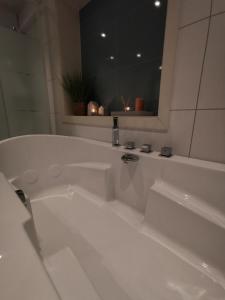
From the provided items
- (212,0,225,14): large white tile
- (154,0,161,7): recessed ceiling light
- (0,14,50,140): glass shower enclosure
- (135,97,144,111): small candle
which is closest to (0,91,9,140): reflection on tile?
(0,14,50,140): glass shower enclosure

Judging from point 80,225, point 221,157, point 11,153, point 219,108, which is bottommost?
point 80,225

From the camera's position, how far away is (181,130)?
2.54 ft

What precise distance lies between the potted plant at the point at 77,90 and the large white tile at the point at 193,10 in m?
0.99

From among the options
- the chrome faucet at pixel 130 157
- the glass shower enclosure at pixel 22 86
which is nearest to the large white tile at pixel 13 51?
the glass shower enclosure at pixel 22 86

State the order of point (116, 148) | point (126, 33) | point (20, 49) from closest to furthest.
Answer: point (116, 148) → point (126, 33) → point (20, 49)

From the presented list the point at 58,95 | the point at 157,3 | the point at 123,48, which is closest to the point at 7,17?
the point at 58,95

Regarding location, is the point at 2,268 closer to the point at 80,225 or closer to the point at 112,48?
the point at 80,225

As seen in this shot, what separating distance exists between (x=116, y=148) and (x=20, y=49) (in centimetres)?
158

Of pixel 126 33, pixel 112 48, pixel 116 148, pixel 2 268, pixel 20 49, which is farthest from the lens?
pixel 20 49

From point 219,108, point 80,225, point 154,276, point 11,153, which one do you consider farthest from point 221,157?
point 11,153

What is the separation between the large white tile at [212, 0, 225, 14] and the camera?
0.58 m

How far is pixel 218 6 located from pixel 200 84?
0.29 m

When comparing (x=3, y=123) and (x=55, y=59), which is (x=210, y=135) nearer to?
(x=55, y=59)

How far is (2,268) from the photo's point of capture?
248mm
